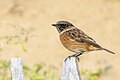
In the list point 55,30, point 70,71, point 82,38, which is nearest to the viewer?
point 70,71

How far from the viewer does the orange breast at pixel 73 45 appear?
5.53 metres

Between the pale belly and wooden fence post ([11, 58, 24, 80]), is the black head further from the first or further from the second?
wooden fence post ([11, 58, 24, 80])

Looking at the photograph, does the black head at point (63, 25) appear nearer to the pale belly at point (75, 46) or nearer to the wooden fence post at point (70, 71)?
the pale belly at point (75, 46)

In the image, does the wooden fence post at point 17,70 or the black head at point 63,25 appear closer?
the wooden fence post at point 17,70

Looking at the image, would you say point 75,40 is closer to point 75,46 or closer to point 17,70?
point 75,46

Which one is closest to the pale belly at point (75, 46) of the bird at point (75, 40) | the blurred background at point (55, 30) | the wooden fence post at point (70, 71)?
the bird at point (75, 40)

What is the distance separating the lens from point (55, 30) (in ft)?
35.8

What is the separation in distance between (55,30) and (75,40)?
5.37 meters

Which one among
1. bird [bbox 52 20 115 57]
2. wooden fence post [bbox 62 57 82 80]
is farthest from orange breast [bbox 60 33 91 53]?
wooden fence post [bbox 62 57 82 80]

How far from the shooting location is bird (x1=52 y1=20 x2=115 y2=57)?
5.51 m

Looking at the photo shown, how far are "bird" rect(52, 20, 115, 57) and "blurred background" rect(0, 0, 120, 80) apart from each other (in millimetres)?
3569

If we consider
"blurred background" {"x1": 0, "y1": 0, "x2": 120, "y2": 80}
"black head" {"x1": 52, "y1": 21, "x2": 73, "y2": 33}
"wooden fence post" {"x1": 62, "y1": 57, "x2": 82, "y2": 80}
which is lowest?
"wooden fence post" {"x1": 62, "y1": 57, "x2": 82, "y2": 80}

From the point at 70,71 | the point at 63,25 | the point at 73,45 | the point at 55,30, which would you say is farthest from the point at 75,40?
the point at 55,30

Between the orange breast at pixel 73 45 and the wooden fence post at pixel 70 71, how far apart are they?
3.07 ft
